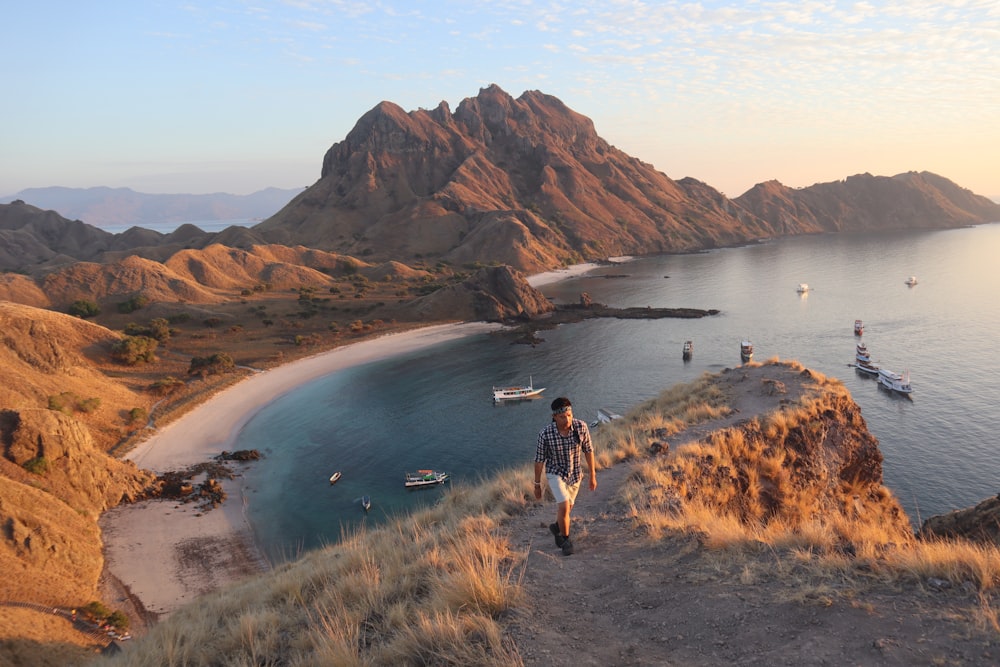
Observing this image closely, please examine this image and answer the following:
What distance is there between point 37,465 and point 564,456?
32625 millimetres

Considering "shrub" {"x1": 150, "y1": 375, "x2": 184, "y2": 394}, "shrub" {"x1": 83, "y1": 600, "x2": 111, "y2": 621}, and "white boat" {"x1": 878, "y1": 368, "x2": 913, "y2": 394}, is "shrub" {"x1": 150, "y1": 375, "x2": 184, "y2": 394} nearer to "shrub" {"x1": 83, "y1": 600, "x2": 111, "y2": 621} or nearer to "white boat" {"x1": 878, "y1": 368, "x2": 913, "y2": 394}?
"shrub" {"x1": 83, "y1": 600, "x2": 111, "y2": 621}

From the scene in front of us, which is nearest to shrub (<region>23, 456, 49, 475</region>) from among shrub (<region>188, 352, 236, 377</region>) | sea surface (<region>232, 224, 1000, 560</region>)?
sea surface (<region>232, 224, 1000, 560</region>)

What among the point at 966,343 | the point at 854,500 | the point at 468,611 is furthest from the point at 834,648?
the point at 966,343

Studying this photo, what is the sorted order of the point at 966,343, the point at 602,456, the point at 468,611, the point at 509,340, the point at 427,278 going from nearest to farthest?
1. the point at 468,611
2. the point at 602,456
3. the point at 966,343
4. the point at 509,340
5. the point at 427,278

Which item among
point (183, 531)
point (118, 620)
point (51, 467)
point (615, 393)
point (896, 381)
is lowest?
point (183, 531)

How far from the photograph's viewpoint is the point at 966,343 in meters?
63.0

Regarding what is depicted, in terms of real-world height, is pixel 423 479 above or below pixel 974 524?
below

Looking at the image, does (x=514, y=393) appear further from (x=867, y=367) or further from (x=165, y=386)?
(x=867, y=367)

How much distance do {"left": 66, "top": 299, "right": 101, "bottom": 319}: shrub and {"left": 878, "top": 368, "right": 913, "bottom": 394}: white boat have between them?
310ft

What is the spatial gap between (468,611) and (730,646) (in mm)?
3171

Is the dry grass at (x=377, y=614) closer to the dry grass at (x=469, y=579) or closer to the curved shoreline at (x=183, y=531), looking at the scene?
the dry grass at (x=469, y=579)

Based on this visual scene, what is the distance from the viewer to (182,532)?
29562 millimetres

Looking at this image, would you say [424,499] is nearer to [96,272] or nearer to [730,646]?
[730,646]

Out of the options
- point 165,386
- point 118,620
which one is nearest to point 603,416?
point 118,620
